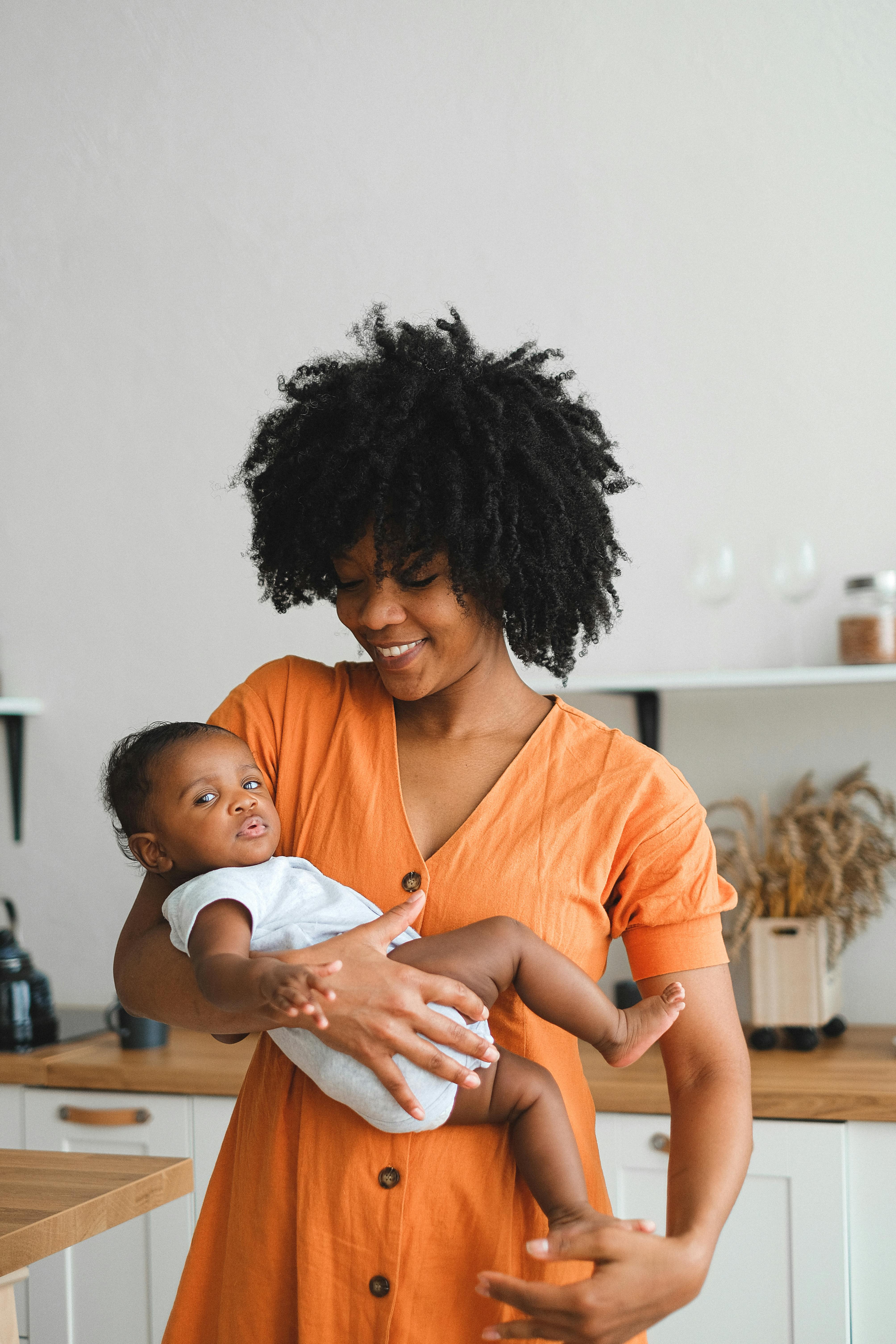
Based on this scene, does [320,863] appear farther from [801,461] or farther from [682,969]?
[801,461]

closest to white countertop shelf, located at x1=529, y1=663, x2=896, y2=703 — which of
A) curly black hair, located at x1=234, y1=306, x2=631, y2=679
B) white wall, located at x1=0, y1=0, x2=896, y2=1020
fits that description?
white wall, located at x1=0, y1=0, x2=896, y2=1020

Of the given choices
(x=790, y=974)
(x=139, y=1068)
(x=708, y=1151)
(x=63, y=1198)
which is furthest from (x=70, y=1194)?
(x=790, y=974)

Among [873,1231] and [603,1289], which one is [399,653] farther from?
[873,1231]

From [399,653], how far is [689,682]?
4.23 feet

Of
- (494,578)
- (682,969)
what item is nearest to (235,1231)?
(682,969)

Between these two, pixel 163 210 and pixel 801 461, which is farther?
pixel 163 210

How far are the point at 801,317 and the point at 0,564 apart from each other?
199 centimetres

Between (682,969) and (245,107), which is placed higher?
(245,107)

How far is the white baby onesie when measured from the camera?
1.06 meters

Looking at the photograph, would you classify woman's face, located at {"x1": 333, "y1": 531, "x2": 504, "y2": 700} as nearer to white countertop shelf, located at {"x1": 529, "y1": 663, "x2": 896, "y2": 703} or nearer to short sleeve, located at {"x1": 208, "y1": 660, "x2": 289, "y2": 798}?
short sleeve, located at {"x1": 208, "y1": 660, "x2": 289, "y2": 798}

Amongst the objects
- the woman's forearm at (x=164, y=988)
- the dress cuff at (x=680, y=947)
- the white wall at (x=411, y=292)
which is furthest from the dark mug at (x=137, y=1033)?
the dress cuff at (x=680, y=947)

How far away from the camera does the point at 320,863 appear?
1.21 m

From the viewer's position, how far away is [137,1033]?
7.89 ft

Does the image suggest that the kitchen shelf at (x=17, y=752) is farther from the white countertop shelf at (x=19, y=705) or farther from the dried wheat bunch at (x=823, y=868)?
the dried wheat bunch at (x=823, y=868)
